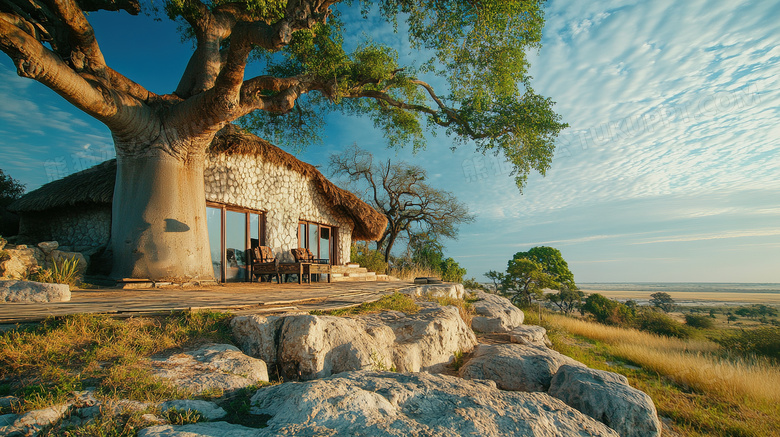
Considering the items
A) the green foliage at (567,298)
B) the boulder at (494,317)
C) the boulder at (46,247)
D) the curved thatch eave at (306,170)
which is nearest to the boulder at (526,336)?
the boulder at (494,317)

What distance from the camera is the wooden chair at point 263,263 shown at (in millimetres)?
10406

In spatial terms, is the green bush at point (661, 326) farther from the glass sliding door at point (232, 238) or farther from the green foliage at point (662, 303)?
the glass sliding door at point (232, 238)

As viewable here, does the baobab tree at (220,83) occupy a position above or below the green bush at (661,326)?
above

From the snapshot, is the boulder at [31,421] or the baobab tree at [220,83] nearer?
the boulder at [31,421]

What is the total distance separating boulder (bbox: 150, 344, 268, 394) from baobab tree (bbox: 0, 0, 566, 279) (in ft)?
17.9

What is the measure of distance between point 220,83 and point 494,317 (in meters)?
7.50

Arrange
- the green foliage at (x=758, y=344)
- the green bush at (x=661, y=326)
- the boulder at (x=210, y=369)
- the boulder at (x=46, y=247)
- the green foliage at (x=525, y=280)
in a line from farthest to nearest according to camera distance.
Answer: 1. the green foliage at (x=525, y=280)
2. the green bush at (x=661, y=326)
3. the green foliage at (x=758, y=344)
4. the boulder at (x=46, y=247)
5. the boulder at (x=210, y=369)

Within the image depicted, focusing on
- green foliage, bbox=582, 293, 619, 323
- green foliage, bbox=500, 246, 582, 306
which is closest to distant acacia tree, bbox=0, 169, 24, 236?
green foliage, bbox=500, 246, 582, 306

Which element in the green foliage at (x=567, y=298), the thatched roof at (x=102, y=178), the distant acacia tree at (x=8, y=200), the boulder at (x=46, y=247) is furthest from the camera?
the green foliage at (x=567, y=298)

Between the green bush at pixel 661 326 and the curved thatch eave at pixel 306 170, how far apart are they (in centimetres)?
1296

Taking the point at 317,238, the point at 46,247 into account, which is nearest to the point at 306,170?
the point at 317,238

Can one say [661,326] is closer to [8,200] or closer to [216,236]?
[216,236]

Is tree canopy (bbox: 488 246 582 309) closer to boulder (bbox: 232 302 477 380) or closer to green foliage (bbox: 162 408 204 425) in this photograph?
boulder (bbox: 232 302 477 380)

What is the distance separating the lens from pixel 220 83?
24.5 ft
